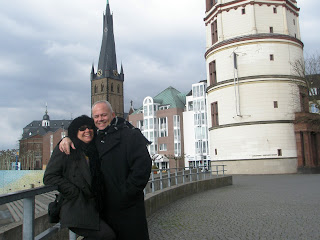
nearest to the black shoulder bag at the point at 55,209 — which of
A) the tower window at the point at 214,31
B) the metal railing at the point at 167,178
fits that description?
the metal railing at the point at 167,178

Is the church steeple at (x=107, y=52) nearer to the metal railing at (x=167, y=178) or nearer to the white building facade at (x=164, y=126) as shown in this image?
the white building facade at (x=164, y=126)

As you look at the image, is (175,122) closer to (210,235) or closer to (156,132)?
(156,132)

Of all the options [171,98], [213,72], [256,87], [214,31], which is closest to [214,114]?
[213,72]

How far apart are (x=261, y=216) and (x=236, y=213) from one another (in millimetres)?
766

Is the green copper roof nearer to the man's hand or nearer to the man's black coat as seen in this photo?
the man's black coat

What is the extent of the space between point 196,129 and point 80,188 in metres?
69.6

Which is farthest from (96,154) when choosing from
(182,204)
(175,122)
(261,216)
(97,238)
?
(175,122)

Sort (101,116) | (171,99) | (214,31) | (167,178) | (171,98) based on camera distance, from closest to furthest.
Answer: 1. (101,116)
2. (167,178)
3. (214,31)
4. (171,99)
5. (171,98)

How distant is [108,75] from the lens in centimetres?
12188

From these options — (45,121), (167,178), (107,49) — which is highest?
(107,49)

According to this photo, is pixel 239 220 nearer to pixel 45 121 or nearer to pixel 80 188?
pixel 80 188

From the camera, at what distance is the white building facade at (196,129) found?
230 ft

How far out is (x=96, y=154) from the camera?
3316 mm

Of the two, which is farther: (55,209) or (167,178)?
(167,178)
